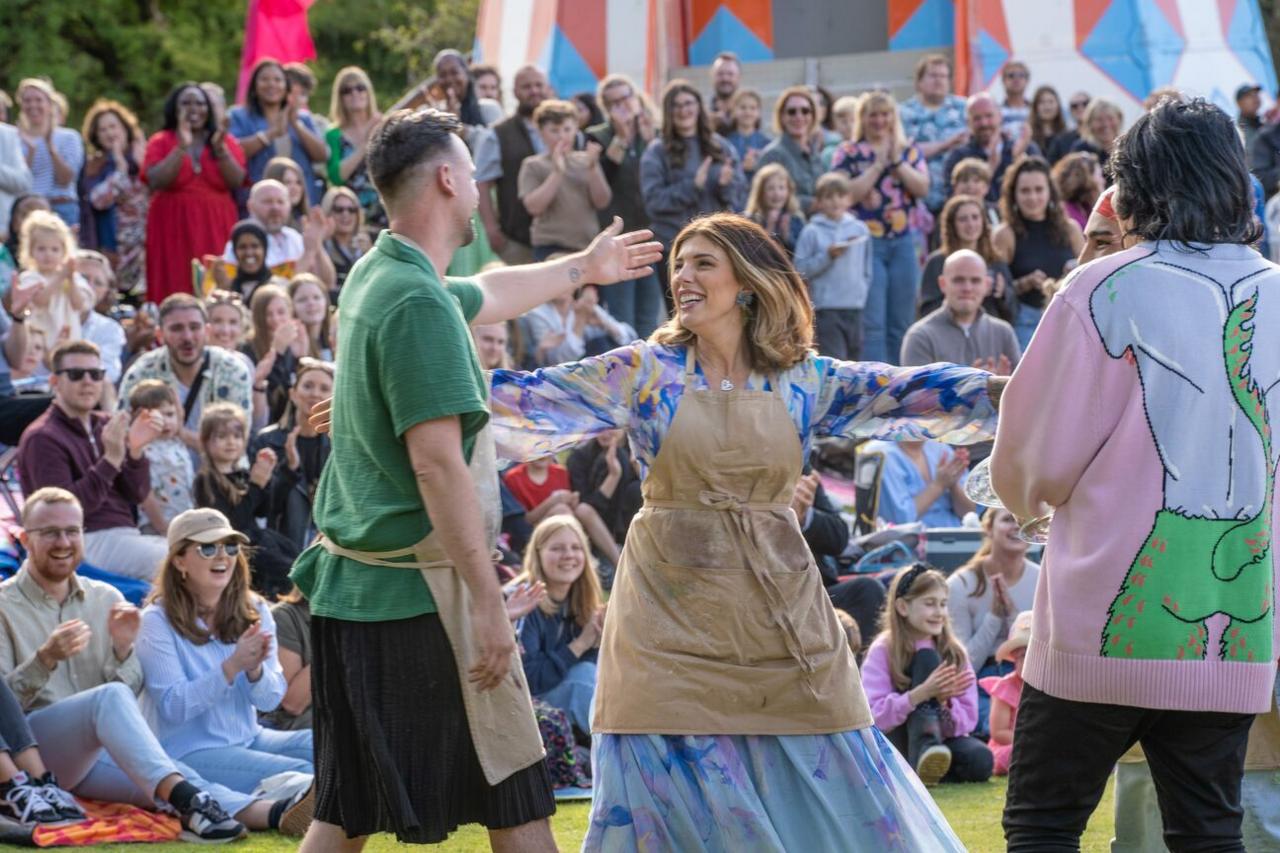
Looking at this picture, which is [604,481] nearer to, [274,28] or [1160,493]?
[1160,493]

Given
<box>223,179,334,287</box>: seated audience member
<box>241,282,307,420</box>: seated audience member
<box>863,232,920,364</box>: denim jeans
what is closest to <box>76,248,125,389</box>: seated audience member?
<box>223,179,334,287</box>: seated audience member

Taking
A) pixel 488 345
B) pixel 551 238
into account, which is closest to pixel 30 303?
pixel 488 345

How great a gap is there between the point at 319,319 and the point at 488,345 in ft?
4.44

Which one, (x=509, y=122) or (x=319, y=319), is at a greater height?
(x=509, y=122)

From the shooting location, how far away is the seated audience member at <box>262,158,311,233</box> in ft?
42.8

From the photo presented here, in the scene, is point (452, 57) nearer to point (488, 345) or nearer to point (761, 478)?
point (488, 345)

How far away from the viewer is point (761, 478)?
504 cm

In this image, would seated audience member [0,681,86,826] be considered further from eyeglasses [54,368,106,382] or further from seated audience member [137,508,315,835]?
eyeglasses [54,368,106,382]

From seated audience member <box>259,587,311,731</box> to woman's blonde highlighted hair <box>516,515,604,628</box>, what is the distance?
991 millimetres

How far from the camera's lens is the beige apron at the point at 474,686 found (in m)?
4.27

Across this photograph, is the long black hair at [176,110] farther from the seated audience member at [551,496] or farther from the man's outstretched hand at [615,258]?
the man's outstretched hand at [615,258]

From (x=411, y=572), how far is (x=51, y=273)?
25.3ft

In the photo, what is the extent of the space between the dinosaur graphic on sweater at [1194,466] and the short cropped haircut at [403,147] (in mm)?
1506

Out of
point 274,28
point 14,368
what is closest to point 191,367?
point 14,368
